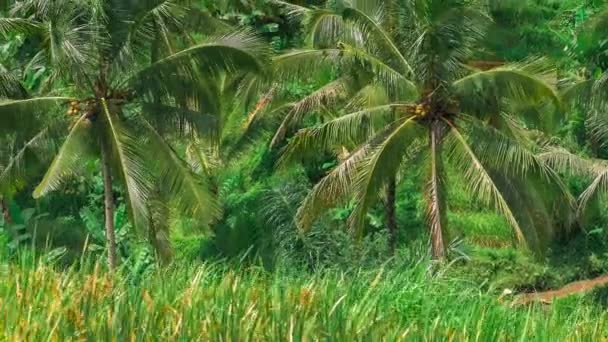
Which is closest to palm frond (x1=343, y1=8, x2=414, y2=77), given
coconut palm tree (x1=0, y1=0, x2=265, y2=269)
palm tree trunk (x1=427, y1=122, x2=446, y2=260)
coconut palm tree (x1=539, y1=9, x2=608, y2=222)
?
palm tree trunk (x1=427, y1=122, x2=446, y2=260)

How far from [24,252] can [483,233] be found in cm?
1759

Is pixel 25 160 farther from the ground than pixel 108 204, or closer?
farther from the ground

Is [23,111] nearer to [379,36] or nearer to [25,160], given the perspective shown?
[25,160]

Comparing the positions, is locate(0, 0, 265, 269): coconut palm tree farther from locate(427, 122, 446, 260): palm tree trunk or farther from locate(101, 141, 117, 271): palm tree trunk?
locate(427, 122, 446, 260): palm tree trunk

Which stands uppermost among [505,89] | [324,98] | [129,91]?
[129,91]

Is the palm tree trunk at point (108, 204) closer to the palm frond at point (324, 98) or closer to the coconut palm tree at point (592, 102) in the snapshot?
the palm frond at point (324, 98)

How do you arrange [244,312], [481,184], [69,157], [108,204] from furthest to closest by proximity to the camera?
[108,204] → [69,157] → [481,184] → [244,312]

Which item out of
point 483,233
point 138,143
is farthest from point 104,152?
point 483,233

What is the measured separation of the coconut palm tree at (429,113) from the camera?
17.7m

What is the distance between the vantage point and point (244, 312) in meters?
7.91

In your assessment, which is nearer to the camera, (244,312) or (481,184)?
(244,312)

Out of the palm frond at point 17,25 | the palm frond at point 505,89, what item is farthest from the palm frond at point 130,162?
the palm frond at point 505,89

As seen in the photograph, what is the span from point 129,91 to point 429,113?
481cm

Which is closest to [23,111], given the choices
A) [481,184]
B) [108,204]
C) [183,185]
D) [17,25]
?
[17,25]
